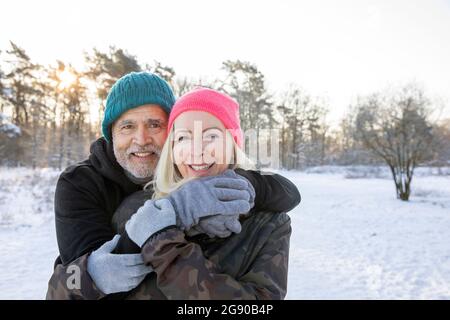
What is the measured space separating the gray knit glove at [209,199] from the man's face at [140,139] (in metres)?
0.57

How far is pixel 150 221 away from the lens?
1031 mm

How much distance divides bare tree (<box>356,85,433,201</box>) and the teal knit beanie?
45.1 ft

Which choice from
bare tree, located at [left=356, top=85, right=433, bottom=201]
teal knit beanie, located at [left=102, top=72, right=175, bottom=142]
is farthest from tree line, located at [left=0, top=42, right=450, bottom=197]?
teal knit beanie, located at [left=102, top=72, right=175, bottom=142]

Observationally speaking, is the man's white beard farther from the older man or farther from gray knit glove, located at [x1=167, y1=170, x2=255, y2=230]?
gray knit glove, located at [x1=167, y1=170, x2=255, y2=230]

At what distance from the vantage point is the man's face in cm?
159

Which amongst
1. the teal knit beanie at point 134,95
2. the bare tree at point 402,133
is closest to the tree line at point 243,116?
the bare tree at point 402,133

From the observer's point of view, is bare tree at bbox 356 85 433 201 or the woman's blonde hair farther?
bare tree at bbox 356 85 433 201

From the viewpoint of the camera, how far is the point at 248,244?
3.90ft

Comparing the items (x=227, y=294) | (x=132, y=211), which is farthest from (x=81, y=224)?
(x=227, y=294)

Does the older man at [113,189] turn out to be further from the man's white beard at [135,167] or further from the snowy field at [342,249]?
the snowy field at [342,249]

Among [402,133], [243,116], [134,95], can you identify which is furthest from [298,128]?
[134,95]

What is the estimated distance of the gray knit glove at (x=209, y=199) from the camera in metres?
1.04
